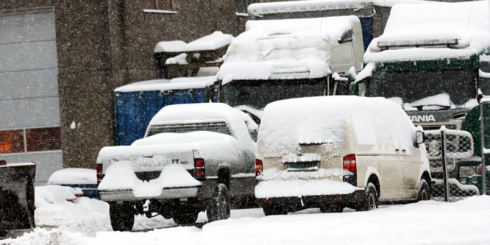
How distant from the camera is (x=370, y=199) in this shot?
623 inches

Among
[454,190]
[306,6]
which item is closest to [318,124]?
[454,190]

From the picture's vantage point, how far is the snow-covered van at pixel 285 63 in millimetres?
21125

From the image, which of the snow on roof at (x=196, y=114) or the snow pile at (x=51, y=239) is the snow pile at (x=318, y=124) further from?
the snow pile at (x=51, y=239)

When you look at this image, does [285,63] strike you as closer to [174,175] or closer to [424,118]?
[424,118]

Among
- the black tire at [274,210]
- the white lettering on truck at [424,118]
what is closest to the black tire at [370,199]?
the black tire at [274,210]

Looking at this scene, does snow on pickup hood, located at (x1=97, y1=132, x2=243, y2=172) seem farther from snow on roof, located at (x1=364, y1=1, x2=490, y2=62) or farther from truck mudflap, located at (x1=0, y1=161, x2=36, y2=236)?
snow on roof, located at (x1=364, y1=1, x2=490, y2=62)

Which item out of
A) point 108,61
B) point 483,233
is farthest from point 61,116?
point 483,233

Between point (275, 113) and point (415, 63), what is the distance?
4.71 metres

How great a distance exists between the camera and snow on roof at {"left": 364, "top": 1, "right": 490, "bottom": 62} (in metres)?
19.9

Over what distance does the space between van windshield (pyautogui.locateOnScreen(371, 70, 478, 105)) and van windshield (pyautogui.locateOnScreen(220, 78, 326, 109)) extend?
1384 millimetres

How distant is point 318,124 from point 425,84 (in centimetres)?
469

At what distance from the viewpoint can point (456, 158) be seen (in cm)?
1916

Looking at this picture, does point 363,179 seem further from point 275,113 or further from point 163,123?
point 163,123

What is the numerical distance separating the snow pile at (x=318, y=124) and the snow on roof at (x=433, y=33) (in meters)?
3.66
